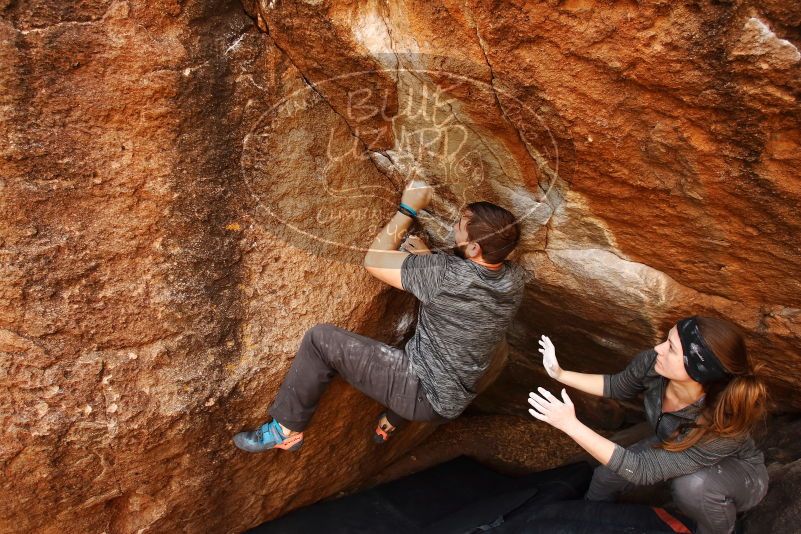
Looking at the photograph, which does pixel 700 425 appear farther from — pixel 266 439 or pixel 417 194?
pixel 266 439

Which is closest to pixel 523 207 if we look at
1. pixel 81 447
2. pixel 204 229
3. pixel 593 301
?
pixel 593 301

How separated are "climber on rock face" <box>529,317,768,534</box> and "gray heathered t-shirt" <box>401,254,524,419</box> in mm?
287

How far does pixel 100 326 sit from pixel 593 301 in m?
1.77

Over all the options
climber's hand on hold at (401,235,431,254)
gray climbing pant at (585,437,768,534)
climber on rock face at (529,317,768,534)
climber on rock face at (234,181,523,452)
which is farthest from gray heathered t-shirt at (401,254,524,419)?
gray climbing pant at (585,437,768,534)

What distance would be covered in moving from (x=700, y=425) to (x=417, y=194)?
1224 millimetres

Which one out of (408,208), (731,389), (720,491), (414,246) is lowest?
(720,491)

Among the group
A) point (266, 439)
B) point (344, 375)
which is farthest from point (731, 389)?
point (266, 439)

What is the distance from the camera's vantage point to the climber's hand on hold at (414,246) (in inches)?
90.0

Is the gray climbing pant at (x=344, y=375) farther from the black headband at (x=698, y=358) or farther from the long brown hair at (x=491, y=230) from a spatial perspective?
the black headband at (x=698, y=358)

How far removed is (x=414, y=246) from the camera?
2.30m

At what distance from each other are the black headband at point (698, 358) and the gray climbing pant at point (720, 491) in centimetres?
35

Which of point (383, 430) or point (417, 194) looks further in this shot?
point (383, 430)

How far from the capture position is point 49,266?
178 cm

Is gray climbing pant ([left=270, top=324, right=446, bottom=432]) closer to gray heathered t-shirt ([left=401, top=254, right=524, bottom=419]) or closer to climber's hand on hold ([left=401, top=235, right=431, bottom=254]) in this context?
gray heathered t-shirt ([left=401, top=254, right=524, bottom=419])
